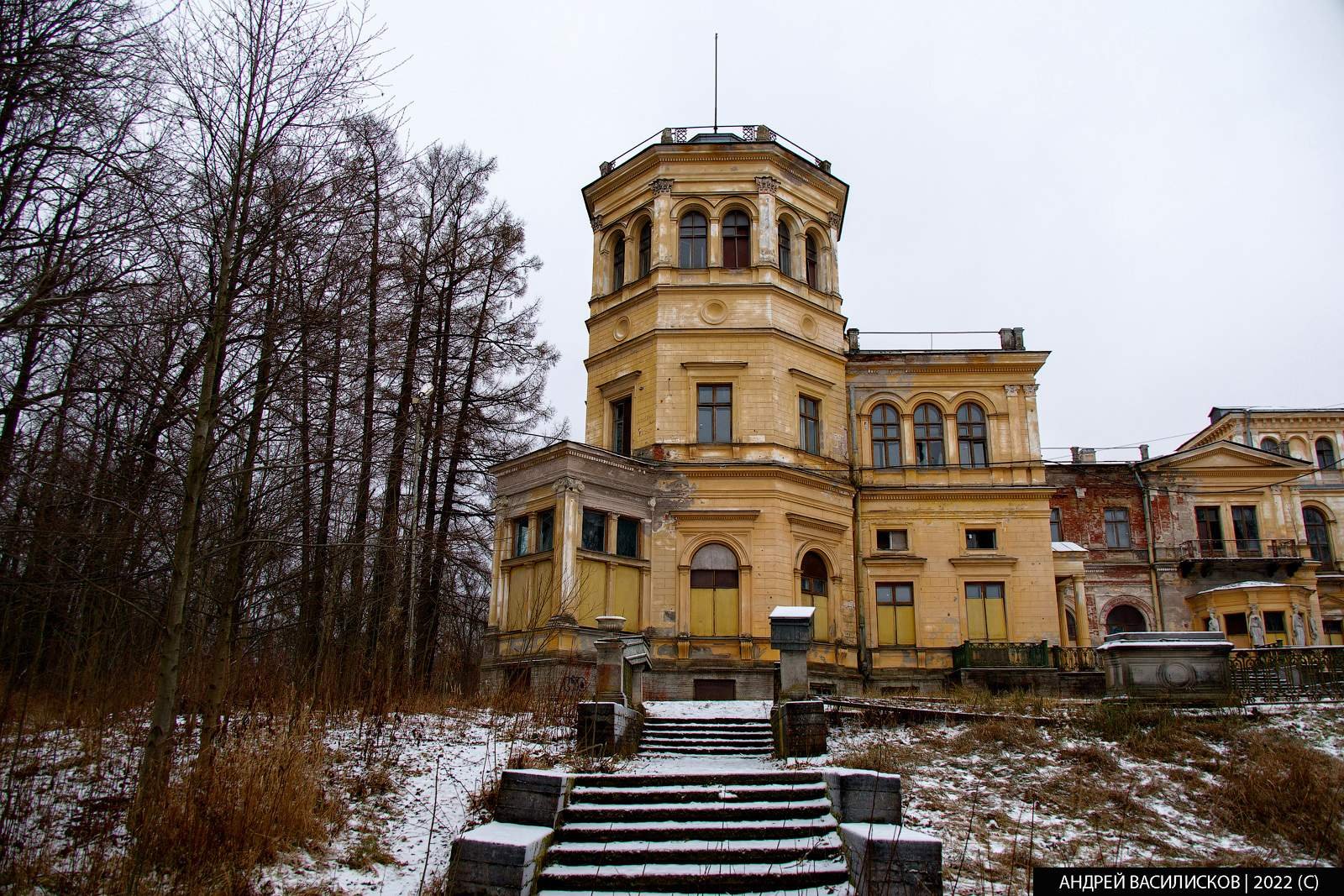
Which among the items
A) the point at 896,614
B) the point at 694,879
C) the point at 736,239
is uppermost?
the point at 736,239

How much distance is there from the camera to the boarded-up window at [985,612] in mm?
24766

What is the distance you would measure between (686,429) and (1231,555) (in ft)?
77.1

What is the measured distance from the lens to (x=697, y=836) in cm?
849

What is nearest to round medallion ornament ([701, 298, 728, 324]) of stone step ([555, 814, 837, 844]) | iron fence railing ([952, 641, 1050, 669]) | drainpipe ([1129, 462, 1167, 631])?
iron fence railing ([952, 641, 1050, 669])

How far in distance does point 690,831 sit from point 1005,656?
1738 cm

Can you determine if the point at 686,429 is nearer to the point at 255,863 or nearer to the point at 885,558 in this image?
the point at 885,558

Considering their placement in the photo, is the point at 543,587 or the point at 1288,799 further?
the point at 543,587

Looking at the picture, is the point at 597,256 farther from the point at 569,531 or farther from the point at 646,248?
the point at 569,531

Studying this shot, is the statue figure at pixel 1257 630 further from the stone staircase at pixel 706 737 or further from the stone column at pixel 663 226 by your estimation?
the stone staircase at pixel 706 737

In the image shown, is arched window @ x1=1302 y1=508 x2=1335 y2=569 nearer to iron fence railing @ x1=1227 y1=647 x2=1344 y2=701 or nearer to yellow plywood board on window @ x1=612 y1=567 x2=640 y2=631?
iron fence railing @ x1=1227 y1=647 x2=1344 y2=701

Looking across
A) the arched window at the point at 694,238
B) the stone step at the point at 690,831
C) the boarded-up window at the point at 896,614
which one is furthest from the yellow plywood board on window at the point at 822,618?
the stone step at the point at 690,831

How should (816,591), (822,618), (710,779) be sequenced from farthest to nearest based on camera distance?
(816,591), (822,618), (710,779)

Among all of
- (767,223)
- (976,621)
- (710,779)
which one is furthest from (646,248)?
(710,779)

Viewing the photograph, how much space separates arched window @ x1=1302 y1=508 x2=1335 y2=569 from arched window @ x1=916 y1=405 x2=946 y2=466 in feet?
66.3
